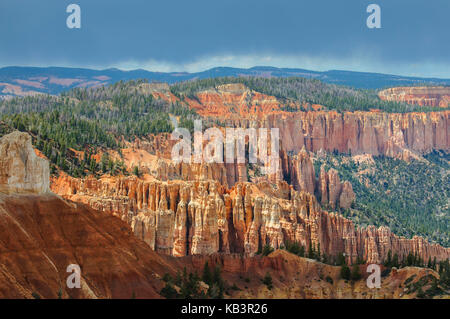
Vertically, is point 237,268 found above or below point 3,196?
below

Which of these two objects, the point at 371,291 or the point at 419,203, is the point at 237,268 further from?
the point at 419,203

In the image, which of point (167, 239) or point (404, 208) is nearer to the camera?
point (167, 239)

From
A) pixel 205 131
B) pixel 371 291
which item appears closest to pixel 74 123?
pixel 205 131

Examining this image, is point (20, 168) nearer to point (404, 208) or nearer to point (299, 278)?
point (299, 278)

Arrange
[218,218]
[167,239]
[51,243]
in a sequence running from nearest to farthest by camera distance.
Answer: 1. [51,243]
2. [167,239]
3. [218,218]

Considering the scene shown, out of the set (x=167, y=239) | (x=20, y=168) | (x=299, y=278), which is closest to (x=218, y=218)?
(x=167, y=239)

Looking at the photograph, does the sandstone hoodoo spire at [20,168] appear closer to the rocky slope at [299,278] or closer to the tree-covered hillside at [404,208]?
the rocky slope at [299,278]

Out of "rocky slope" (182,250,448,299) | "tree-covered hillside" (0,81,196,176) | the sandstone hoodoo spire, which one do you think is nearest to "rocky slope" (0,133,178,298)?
the sandstone hoodoo spire

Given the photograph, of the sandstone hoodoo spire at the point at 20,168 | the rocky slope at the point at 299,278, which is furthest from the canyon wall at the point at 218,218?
the sandstone hoodoo spire at the point at 20,168
